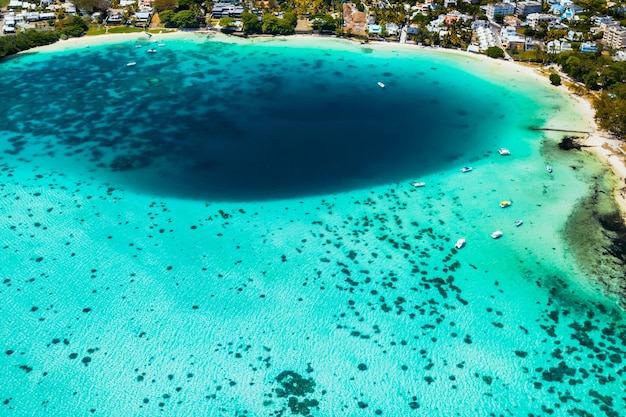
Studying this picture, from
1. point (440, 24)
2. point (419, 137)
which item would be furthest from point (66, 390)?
point (440, 24)

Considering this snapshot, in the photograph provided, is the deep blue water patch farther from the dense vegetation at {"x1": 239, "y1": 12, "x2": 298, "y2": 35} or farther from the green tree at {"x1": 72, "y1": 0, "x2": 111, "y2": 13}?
the green tree at {"x1": 72, "y1": 0, "x2": 111, "y2": 13}

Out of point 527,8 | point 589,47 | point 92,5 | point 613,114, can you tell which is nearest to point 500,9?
point 527,8

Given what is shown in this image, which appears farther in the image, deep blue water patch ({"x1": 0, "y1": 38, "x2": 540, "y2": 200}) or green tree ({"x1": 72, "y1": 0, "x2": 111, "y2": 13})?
green tree ({"x1": 72, "y1": 0, "x2": 111, "y2": 13})

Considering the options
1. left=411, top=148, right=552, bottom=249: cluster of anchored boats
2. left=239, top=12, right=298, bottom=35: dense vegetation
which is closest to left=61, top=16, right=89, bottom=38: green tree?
left=239, top=12, right=298, bottom=35: dense vegetation

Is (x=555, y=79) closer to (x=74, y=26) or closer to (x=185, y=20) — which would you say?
(x=185, y=20)

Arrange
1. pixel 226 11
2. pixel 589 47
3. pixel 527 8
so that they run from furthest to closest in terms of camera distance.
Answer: pixel 226 11, pixel 527 8, pixel 589 47

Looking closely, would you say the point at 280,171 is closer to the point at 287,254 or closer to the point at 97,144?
the point at 287,254
